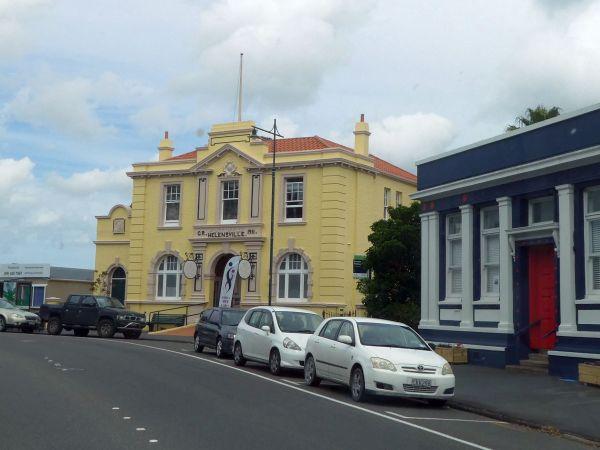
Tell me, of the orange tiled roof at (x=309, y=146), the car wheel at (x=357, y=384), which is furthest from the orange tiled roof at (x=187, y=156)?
the car wheel at (x=357, y=384)

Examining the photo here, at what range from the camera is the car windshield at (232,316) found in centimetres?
2391

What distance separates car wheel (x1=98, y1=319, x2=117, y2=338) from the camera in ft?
108

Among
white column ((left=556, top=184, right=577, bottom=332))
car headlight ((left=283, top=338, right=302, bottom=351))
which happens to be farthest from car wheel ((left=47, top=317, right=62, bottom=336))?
white column ((left=556, top=184, right=577, bottom=332))

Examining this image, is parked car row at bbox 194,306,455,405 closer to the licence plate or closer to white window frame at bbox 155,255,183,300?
the licence plate

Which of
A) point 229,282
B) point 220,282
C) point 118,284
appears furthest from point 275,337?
point 118,284

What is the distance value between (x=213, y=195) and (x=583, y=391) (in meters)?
26.5

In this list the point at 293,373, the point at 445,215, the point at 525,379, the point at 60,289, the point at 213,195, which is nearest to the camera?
the point at 525,379

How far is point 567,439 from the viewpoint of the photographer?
11266mm

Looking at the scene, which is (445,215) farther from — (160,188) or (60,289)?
(60,289)

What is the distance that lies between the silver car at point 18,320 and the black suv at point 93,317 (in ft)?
2.43

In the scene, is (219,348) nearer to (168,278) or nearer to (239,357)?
(239,357)

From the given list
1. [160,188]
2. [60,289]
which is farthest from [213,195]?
[60,289]

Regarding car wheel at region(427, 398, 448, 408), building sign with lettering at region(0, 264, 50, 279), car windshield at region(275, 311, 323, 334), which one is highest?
building sign with lettering at region(0, 264, 50, 279)

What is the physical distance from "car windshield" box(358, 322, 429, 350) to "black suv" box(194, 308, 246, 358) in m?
8.20
